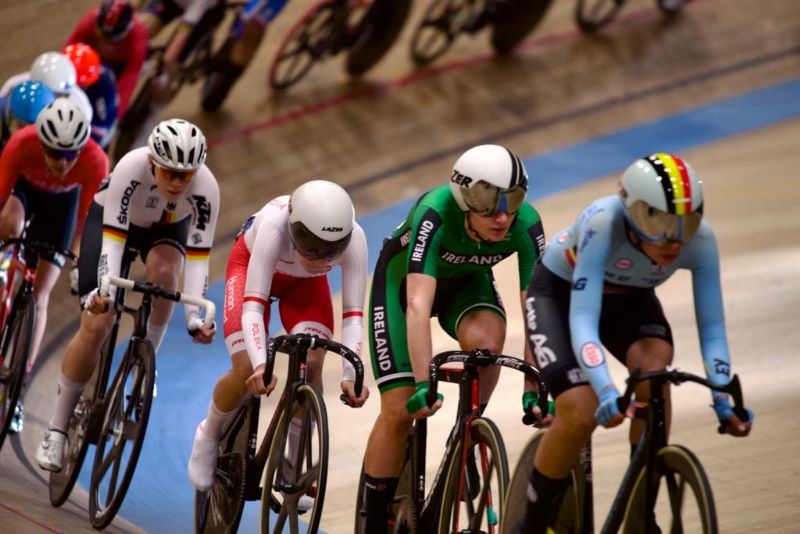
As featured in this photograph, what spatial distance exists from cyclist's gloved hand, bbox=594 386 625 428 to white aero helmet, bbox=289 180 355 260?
1.11 metres

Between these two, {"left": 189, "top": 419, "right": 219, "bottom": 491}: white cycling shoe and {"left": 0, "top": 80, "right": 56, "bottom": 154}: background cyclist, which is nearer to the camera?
{"left": 189, "top": 419, "right": 219, "bottom": 491}: white cycling shoe

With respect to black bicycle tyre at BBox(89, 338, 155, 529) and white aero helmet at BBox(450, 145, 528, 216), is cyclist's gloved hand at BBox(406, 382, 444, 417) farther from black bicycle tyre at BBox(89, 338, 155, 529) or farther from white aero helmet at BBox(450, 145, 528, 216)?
black bicycle tyre at BBox(89, 338, 155, 529)

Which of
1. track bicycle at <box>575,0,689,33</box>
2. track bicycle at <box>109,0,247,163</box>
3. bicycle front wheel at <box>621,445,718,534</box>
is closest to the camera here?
bicycle front wheel at <box>621,445,718,534</box>

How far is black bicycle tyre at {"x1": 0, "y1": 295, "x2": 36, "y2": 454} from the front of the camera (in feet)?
18.0

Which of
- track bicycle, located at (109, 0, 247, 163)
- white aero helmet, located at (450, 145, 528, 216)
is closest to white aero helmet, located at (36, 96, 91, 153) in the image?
white aero helmet, located at (450, 145, 528, 216)

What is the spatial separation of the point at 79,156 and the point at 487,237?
2.27 metres

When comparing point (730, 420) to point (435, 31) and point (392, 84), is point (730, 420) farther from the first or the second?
point (435, 31)

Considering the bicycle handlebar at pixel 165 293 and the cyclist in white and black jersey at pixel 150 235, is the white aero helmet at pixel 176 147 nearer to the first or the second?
the cyclist in white and black jersey at pixel 150 235

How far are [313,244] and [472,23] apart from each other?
671 centimetres

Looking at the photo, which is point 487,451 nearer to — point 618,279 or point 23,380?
point 618,279

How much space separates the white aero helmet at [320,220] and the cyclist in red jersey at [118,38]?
4192mm

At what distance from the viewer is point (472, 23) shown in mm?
10570

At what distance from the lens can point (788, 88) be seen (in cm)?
1071

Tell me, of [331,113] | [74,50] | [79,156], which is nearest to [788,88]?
[331,113]
